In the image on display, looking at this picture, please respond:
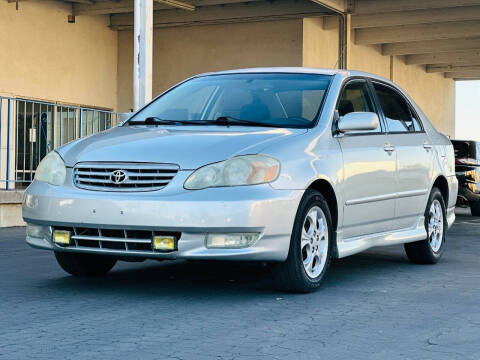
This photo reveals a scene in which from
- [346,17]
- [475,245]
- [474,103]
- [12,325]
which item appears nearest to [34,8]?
[346,17]

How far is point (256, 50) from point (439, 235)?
14200mm

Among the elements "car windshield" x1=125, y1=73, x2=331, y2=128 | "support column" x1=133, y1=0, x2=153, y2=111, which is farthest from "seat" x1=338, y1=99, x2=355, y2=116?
"support column" x1=133, y1=0, x2=153, y2=111

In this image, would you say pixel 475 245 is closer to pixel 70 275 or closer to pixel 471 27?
pixel 70 275

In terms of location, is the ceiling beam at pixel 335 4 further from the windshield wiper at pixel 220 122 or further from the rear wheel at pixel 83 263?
the rear wheel at pixel 83 263

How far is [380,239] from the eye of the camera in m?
7.25

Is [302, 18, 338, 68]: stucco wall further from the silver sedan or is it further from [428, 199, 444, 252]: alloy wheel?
the silver sedan

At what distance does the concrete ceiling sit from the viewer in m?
21.1

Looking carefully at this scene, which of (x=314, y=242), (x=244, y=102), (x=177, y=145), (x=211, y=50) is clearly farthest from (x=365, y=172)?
(x=211, y=50)

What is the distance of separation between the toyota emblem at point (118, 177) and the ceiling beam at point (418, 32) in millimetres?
20135

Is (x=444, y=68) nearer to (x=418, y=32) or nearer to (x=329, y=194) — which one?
(x=418, y=32)

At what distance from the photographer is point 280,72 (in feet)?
23.8

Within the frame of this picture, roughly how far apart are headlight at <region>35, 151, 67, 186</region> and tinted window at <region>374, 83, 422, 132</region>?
9.67 ft

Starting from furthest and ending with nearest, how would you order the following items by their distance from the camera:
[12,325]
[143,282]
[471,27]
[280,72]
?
[471,27] < [280,72] < [143,282] < [12,325]

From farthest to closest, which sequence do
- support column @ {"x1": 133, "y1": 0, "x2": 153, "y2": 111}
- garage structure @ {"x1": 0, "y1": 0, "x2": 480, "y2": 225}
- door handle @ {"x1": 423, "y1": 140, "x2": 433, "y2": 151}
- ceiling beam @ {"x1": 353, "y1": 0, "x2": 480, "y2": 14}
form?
garage structure @ {"x1": 0, "y1": 0, "x2": 480, "y2": 225} < ceiling beam @ {"x1": 353, "y1": 0, "x2": 480, "y2": 14} < support column @ {"x1": 133, "y1": 0, "x2": 153, "y2": 111} < door handle @ {"x1": 423, "y1": 140, "x2": 433, "y2": 151}
